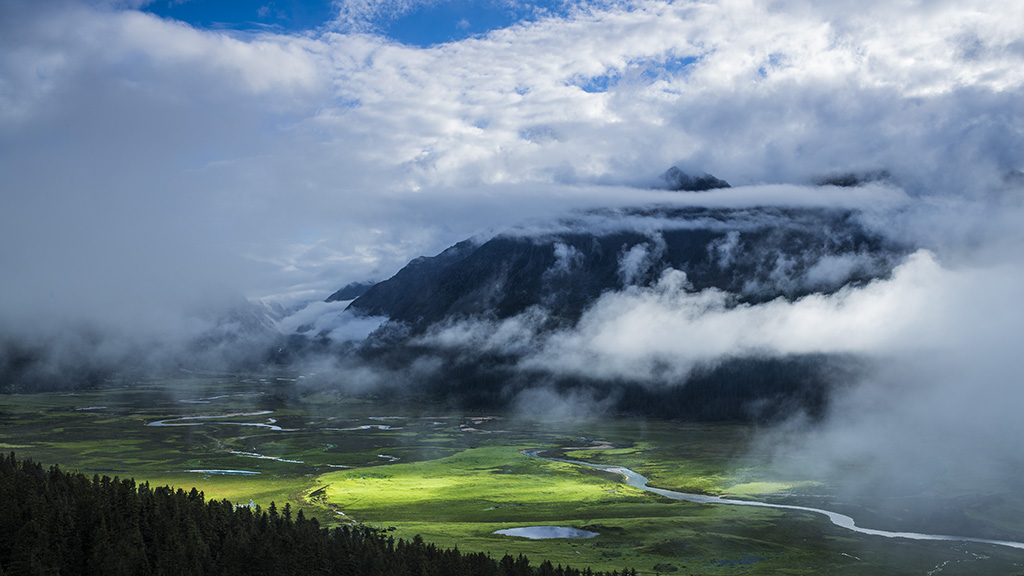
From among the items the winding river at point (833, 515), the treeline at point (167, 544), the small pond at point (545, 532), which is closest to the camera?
the treeline at point (167, 544)

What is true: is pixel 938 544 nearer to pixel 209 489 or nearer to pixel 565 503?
pixel 565 503

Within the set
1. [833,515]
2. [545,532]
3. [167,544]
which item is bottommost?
[545,532]

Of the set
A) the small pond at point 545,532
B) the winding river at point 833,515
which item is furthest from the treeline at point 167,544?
the winding river at point 833,515

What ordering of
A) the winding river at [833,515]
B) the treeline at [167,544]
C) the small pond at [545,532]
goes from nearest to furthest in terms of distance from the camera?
the treeline at [167,544]
the small pond at [545,532]
the winding river at [833,515]

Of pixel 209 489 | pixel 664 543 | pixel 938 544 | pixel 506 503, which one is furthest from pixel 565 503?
pixel 209 489

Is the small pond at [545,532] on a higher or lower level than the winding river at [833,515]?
lower

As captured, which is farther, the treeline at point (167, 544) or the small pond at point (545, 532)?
the small pond at point (545, 532)

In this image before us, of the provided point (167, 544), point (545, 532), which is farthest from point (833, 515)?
point (167, 544)

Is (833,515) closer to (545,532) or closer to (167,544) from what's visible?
(545,532)

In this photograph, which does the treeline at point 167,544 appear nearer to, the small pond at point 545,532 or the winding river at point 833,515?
the small pond at point 545,532
